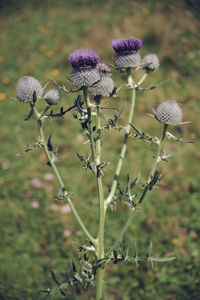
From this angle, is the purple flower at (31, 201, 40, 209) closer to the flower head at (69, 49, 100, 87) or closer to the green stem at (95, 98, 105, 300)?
the green stem at (95, 98, 105, 300)

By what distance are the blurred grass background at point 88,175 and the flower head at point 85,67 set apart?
126cm

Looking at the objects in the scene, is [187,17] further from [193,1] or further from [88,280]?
[88,280]

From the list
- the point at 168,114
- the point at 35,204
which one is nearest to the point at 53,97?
the point at 168,114

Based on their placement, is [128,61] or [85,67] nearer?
[85,67]

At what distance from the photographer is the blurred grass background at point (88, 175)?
139 inches

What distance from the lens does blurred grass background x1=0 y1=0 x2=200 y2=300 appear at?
353cm

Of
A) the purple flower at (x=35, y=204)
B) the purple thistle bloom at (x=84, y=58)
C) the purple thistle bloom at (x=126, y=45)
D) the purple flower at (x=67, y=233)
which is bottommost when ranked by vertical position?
the purple flower at (x=67, y=233)

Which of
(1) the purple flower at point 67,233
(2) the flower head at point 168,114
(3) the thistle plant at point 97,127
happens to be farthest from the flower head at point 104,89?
(1) the purple flower at point 67,233

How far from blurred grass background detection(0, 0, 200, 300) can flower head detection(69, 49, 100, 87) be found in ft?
4.12

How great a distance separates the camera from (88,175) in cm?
482

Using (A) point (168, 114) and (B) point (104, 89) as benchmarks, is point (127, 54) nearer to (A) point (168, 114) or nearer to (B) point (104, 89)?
(B) point (104, 89)

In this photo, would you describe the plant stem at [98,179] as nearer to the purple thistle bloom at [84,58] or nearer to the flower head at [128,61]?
the purple thistle bloom at [84,58]

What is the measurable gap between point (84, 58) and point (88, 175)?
122 inches

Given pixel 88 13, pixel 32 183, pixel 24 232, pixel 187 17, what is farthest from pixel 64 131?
pixel 187 17
